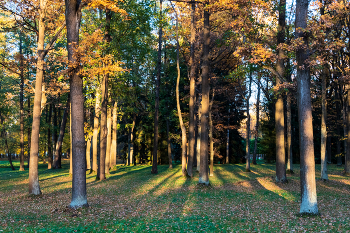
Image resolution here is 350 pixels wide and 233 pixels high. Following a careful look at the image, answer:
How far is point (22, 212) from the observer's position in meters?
9.26

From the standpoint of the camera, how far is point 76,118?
9484 mm

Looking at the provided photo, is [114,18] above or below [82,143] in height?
above

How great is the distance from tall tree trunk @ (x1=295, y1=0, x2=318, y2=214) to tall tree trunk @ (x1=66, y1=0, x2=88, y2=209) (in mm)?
7274

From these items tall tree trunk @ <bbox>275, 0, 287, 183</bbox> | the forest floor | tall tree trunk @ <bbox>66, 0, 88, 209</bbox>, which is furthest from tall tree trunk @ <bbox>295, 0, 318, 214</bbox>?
tall tree trunk @ <bbox>66, 0, 88, 209</bbox>

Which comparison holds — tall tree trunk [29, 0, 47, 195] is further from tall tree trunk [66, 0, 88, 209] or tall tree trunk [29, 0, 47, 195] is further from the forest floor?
tall tree trunk [66, 0, 88, 209]

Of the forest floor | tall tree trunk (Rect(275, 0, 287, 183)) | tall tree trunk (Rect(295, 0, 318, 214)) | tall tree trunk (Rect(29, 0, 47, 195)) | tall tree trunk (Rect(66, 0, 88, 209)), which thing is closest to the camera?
the forest floor

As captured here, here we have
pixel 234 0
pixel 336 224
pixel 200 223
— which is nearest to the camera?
pixel 336 224

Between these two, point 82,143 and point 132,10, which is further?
point 132,10

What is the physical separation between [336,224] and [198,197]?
620 centimetres

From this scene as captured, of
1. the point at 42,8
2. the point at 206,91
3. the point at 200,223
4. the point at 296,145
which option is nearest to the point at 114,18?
the point at 42,8

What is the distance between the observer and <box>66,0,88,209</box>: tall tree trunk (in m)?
9.30

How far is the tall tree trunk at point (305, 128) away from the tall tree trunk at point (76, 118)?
7274mm

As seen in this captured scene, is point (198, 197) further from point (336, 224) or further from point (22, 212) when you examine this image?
point (22, 212)

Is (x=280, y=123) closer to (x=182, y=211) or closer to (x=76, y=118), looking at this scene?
(x=182, y=211)
